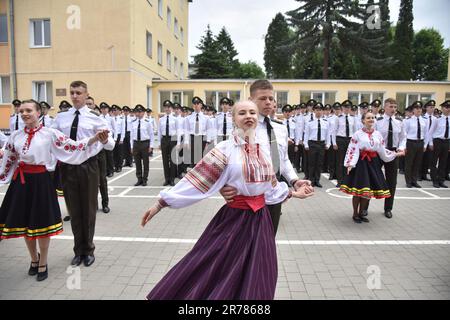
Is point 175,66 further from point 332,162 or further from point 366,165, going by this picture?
point 366,165

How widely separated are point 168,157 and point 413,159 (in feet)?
23.5

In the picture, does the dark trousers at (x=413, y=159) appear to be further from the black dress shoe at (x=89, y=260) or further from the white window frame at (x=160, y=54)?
the white window frame at (x=160, y=54)

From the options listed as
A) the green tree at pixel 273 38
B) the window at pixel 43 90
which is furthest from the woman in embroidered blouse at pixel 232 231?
the green tree at pixel 273 38

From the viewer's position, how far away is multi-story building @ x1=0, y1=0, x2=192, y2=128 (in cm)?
1750

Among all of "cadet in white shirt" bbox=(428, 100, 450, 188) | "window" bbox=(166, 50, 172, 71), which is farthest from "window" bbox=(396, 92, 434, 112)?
"window" bbox=(166, 50, 172, 71)

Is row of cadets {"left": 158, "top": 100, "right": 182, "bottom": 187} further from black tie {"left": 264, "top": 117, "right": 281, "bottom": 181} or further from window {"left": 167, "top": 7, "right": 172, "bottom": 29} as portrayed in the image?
window {"left": 167, "top": 7, "right": 172, "bottom": 29}

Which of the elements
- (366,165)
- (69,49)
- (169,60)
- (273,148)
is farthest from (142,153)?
(169,60)

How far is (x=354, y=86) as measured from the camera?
71.7 ft

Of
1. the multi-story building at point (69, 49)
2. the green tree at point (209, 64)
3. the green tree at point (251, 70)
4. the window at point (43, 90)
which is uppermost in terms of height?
the green tree at point (251, 70)

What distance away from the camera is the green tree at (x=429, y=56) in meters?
48.8

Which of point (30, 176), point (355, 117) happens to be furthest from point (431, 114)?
point (30, 176)

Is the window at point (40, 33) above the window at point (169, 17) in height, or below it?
below

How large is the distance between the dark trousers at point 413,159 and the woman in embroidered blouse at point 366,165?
4.17 meters

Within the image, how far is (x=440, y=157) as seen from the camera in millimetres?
10102
